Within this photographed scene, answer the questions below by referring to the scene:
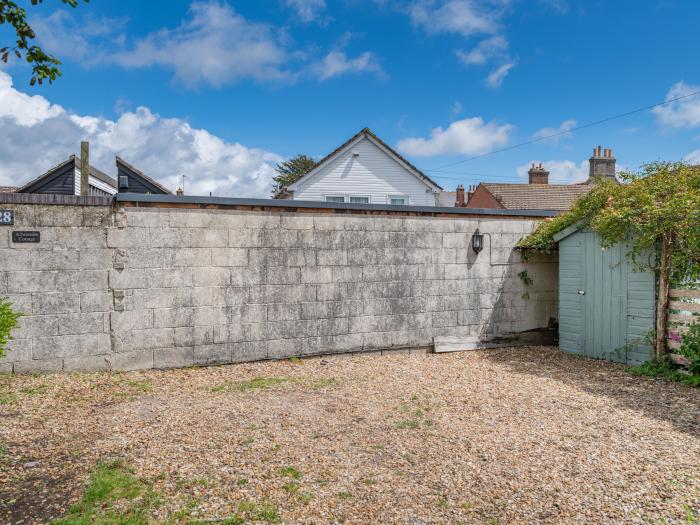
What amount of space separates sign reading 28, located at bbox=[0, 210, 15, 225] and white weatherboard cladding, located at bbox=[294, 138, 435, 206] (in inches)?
441

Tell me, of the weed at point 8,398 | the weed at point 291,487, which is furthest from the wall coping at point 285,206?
the weed at point 291,487

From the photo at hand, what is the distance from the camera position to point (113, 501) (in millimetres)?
2979

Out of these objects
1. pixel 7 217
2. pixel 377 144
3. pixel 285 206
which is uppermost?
pixel 377 144

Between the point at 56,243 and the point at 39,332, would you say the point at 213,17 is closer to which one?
the point at 56,243

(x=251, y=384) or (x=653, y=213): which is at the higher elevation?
(x=653, y=213)

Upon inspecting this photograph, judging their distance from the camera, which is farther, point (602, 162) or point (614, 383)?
point (602, 162)

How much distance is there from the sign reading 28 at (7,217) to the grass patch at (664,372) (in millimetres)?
9021

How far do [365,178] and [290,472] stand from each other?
1439 cm

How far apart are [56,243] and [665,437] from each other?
750 centimetres

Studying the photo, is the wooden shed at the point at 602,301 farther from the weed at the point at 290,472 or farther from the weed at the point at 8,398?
the weed at the point at 8,398

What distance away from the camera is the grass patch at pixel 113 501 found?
9.04 feet

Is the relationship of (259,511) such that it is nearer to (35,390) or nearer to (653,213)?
(35,390)

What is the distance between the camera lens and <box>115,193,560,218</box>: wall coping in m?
6.39

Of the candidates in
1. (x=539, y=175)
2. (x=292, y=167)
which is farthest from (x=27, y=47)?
(x=292, y=167)
